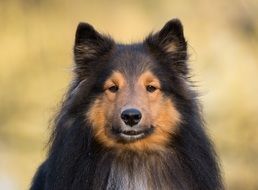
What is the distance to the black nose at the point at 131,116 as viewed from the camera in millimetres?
7777

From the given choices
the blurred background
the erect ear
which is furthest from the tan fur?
the blurred background

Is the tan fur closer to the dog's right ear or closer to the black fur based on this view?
the black fur

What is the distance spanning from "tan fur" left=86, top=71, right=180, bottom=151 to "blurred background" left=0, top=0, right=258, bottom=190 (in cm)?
678

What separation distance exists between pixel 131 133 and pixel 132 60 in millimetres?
647

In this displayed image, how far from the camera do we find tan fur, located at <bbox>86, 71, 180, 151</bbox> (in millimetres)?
7957

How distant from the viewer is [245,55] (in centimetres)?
1529

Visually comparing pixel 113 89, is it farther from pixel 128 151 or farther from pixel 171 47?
pixel 171 47

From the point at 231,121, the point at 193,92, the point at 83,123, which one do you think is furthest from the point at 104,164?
the point at 231,121

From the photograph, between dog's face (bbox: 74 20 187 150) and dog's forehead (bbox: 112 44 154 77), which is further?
dog's forehead (bbox: 112 44 154 77)

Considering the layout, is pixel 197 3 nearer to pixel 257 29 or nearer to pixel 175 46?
pixel 257 29

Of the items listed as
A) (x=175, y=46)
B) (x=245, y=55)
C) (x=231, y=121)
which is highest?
(x=175, y=46)

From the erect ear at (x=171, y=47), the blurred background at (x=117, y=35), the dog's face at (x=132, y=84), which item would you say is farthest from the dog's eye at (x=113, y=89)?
the blurred background at (x=117, y=35)

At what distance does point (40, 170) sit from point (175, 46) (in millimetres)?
1894

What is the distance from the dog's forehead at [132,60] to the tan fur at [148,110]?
0.06 m
